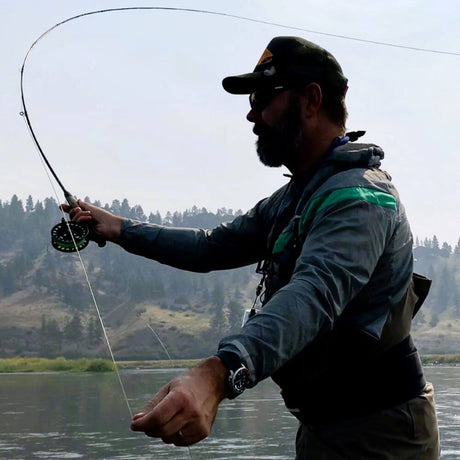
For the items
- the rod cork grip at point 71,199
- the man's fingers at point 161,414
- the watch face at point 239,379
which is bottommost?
the man's fingers at point 161,414

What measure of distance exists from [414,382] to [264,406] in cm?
5826

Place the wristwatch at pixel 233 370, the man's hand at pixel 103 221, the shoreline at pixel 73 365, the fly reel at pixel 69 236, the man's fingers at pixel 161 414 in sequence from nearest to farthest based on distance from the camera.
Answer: the man's fingers at pixel 161 414
the wristwatch at pixel 233 370
the man's hand at pixel 103 221
the fly reel at pixel 69 236
the shoreline at pixel 73 365

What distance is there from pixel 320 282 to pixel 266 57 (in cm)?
130

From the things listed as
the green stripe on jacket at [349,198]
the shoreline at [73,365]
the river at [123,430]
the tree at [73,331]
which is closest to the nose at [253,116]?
the green stripe on jacket at [349,198]

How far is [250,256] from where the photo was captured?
183 inches

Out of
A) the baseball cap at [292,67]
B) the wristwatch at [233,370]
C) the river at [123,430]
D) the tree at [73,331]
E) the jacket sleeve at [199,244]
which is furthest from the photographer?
the tree at [73,331]

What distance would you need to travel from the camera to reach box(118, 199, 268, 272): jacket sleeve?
15.0 feet

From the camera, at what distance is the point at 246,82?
12.1 feet

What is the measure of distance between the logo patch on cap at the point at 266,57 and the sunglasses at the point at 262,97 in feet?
0.43

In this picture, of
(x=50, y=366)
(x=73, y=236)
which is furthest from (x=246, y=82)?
(x=50, y=366)

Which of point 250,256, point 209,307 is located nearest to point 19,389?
point 250,256

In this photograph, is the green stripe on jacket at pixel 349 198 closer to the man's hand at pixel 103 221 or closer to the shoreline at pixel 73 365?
the man's hand at pixel 103 221

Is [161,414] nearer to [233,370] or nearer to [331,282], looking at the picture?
[233,370]

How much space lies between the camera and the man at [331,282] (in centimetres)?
271
